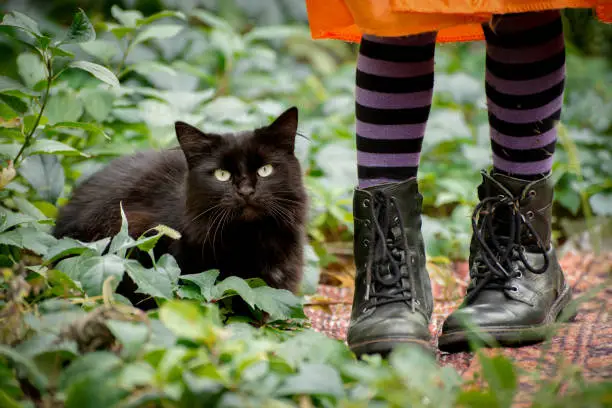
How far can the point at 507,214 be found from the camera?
1544mm

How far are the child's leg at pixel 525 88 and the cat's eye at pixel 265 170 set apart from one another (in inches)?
21.1

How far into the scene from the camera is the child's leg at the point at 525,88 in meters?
1.45

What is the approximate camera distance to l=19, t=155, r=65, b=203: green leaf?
1893mm

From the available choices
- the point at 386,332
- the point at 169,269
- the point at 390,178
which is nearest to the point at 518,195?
the point at 390,178

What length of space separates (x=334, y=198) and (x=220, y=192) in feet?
2.81

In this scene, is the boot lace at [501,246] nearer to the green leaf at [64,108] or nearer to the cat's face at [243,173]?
the cat's face at [243,173]

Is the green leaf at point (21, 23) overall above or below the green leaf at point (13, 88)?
above

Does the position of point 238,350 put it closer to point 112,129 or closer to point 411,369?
point 411,369

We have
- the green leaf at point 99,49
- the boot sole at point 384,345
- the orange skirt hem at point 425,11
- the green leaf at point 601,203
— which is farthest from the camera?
the green leaf at point 601,203

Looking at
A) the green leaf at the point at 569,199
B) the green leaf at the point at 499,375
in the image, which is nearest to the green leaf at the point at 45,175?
the green leaf at the point at 499,375

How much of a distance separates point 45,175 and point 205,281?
71cm

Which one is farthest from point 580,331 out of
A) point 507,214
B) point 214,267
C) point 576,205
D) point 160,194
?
point 576,205

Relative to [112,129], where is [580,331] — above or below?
below

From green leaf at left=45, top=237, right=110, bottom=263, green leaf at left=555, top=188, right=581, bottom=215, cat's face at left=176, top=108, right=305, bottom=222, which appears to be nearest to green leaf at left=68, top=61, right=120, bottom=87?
cat's face at left=176, top=108, right=305, bottom=222
